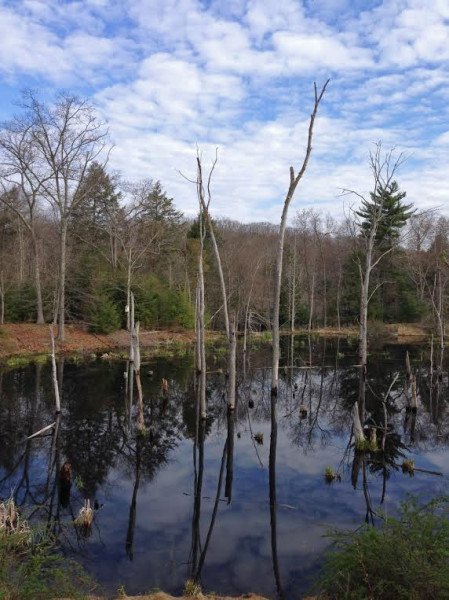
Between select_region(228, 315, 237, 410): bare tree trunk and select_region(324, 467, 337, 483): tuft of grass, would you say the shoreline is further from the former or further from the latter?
select_region(324, 467, 337, 483): tuft of grass

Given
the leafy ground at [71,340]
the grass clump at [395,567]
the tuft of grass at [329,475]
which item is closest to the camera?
the grass clump at [395,567]

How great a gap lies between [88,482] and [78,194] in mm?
24139

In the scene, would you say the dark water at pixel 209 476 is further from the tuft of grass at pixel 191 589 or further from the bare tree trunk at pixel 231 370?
the bare tree trunk at pixel 231 370

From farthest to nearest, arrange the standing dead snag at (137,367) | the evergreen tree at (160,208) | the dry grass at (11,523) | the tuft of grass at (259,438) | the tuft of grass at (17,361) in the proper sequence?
the evergreen tree at (160,208)
the tuft of grass at (17,361)
the tuft of grass at (259,438)
the standing dead snag at (137,367)
the dry grass at (11,523)

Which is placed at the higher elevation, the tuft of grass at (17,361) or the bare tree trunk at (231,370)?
the bare tree trunk at (231,370)

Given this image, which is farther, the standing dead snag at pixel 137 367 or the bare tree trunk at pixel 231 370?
the bare tree trunk at pixel 231 370

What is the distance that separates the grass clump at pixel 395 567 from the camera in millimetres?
4266

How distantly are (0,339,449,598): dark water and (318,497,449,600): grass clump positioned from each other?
1492 millimetres

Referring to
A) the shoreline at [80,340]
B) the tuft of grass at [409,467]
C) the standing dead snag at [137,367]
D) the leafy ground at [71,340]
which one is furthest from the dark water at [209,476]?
the leafy ground at [71,340]

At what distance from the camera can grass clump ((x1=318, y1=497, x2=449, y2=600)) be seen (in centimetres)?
427

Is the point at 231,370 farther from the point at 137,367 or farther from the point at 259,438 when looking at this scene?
the point at 137,367

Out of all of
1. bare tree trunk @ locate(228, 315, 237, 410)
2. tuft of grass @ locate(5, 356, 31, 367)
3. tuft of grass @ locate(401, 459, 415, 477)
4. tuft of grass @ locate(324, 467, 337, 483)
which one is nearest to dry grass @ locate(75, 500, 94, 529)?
tuft of grass @ locate(324, 467, 337, 483)

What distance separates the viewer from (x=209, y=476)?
994 centimetres

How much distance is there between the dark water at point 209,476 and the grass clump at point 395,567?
58.8 inches
